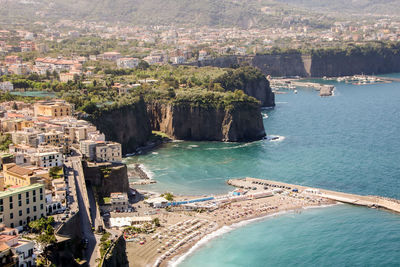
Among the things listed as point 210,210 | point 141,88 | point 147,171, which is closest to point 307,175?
point 210,210

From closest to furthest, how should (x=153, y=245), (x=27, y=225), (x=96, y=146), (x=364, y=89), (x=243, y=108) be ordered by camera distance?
1. (x=27, y=225)
2. (x=153, y=245)
3. (x=96, y=146)
4. (x=243, y=108)
5. (x=364, y=89)

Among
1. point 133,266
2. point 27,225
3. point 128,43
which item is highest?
point 128,43

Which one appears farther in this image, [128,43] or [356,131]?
[128,43]

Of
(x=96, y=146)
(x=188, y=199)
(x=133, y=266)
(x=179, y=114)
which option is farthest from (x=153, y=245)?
(x=179, y=114)

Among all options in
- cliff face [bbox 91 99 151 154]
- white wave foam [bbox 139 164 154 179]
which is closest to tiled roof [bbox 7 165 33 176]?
white wave foam [bbox 139 164 154 179]

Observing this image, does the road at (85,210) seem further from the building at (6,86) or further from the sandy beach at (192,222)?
the building at (6,86)

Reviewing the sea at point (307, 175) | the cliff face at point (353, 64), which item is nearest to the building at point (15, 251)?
the sea at point (307, 175)

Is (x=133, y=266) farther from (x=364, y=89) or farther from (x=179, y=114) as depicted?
(x=364, y=89)

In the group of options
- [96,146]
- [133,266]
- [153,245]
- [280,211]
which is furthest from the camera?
[96,146]
